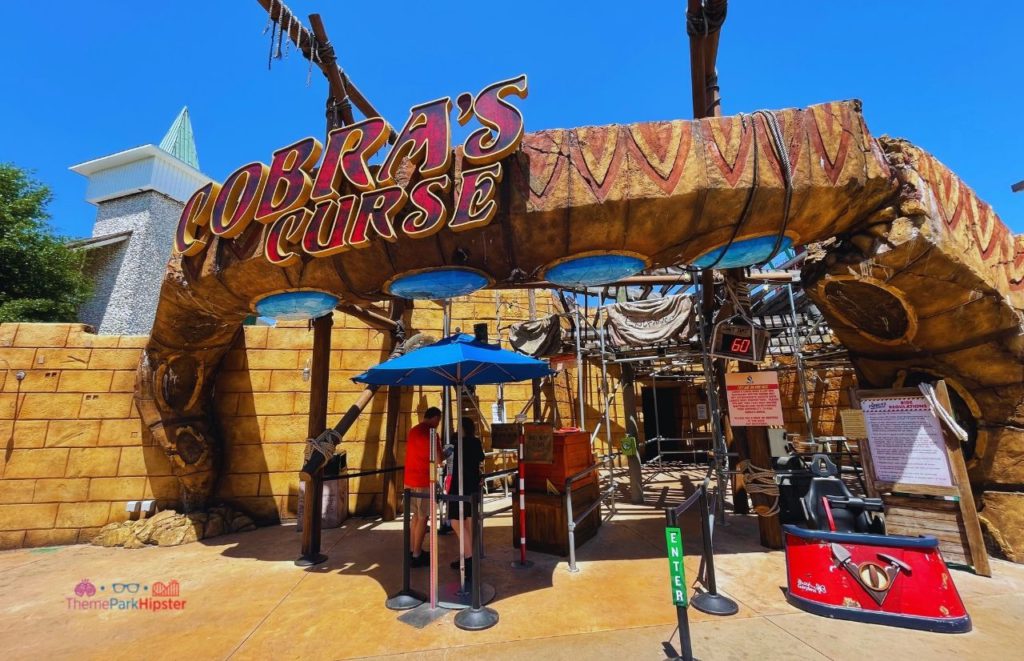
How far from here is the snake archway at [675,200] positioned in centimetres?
420

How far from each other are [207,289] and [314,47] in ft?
11.4

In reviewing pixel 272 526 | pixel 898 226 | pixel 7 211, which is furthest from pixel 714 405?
pixel 7 211

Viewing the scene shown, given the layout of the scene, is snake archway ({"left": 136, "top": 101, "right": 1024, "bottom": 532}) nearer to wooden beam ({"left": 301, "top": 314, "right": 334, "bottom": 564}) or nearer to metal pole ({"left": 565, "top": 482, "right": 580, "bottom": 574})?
wooden beam ({"left": 301, "top": 314, "right": 334, "bottom": 564})

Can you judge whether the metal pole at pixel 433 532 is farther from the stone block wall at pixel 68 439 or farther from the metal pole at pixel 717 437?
the stone block wall at pixel 68 439

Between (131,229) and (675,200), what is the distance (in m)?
24.0

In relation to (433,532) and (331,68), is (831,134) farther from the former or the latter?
(331,68)

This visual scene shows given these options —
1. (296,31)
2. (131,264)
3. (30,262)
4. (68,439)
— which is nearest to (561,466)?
(296,31)

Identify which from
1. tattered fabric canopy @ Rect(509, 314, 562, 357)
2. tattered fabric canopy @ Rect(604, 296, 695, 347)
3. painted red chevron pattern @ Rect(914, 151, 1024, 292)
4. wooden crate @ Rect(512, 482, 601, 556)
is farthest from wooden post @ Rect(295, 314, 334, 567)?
painted red chevron pattern @ Rect(914, 151, 1024, 292)

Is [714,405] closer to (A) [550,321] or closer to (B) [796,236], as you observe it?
(B) [796,236]

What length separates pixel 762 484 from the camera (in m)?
5.07

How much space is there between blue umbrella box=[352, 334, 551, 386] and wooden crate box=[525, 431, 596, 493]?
1.20 m

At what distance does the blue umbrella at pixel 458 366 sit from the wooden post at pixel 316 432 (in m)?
1.53

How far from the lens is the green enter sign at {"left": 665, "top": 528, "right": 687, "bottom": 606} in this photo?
112 inches

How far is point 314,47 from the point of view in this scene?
5656mm
